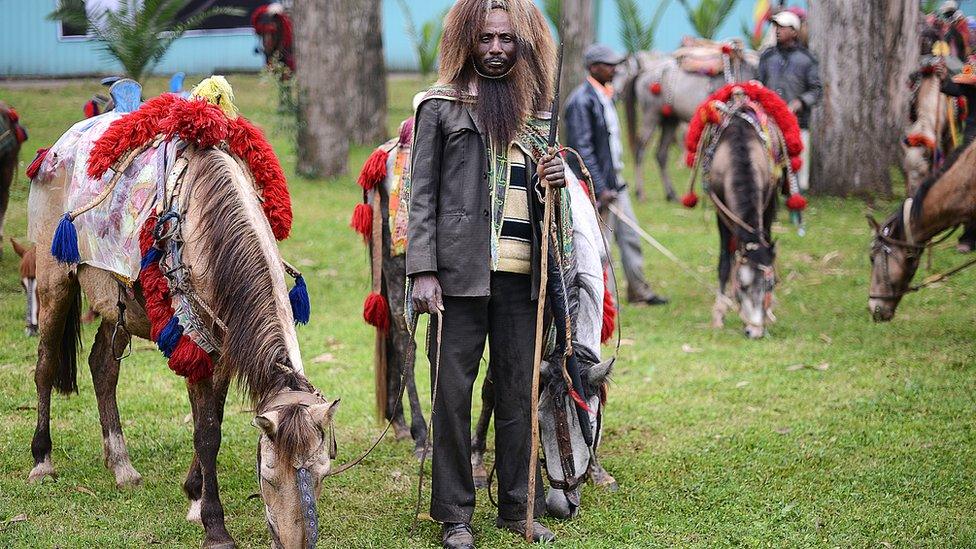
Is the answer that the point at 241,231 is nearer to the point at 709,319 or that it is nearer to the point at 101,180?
the point at 101,180

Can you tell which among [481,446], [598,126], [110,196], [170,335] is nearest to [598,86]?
[598,126]

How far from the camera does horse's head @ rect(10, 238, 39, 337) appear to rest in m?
7.07

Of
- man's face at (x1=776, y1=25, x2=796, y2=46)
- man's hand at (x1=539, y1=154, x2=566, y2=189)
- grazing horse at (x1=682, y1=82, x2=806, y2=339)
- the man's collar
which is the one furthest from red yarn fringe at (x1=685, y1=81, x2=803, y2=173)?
man's hand at (x1=539, y1=154, x2=566, y2=189)

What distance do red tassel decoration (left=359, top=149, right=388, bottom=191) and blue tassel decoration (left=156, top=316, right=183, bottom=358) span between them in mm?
1648

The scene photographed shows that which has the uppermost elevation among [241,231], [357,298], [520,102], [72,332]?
[520,102]

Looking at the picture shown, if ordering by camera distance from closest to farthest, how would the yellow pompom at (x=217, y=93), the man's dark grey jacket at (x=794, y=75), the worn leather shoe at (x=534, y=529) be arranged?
1. the worn leather shoe at (x=534, y=529)
2. the yellow pompom at (x=217, y=93)
3. the man's dark grey jacket at (x=794, y=75)

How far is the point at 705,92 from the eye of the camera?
47.1ft

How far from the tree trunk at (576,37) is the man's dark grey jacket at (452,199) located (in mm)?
11717

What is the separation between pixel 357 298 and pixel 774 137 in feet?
12.9

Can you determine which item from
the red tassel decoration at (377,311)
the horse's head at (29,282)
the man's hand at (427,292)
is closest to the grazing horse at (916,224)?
the red tassel decoration at (377,311)

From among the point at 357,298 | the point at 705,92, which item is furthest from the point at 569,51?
the point at 357,298

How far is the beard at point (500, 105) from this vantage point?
167 inches

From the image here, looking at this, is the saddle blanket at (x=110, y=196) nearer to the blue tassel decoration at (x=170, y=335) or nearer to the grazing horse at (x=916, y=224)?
the blue tassel decoration at (x=170, y=335)

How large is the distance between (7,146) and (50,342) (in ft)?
13.7
